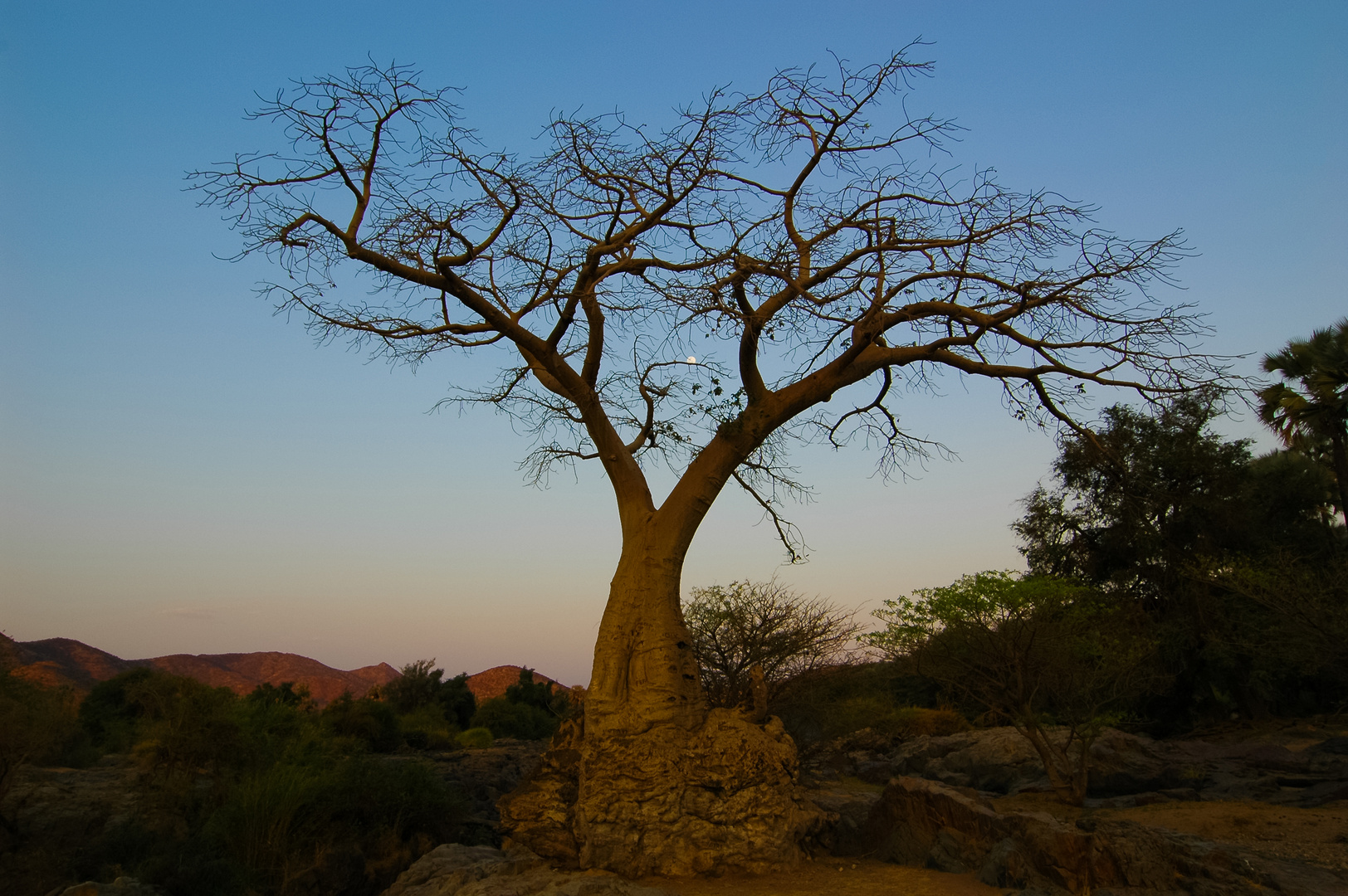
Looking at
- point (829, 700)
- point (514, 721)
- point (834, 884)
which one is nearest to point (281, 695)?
point (514, 721)

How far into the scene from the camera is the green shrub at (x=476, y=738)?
774 inches

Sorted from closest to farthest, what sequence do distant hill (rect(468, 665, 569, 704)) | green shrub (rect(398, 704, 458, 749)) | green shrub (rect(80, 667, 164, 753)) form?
green shrub (rect(80, 667, 164, 753)) < green shrub (rect(398, 704, 458, 749)) < distant hill (rect(468, 665, 569, 704))

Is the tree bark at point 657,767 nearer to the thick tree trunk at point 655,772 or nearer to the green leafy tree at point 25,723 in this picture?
the thick tree trunk at point 655,772

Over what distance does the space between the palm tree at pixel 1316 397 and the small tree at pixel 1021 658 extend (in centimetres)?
718

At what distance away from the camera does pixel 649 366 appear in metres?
8.18

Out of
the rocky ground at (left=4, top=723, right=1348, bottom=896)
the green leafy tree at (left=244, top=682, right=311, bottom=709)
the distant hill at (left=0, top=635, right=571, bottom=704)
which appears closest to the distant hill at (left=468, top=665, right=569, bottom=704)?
the distant hill at (left=0, top=635, right=571, bottom=704)

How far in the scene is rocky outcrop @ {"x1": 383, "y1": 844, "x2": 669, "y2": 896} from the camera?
5527 millimetres

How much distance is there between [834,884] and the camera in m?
5.95

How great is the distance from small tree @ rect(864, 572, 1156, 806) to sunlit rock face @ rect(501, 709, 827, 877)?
225 inches

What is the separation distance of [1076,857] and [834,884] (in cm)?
169

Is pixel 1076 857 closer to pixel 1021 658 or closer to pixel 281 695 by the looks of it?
pixel 1021 658

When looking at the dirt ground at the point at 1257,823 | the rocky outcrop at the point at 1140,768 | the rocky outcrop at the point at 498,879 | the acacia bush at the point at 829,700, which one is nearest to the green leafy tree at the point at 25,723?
the rocky outcrop at the point at 498,879

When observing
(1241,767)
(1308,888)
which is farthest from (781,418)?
(1241,767)

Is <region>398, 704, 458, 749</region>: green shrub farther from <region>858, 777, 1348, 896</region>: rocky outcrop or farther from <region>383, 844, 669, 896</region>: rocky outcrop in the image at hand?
<region>858, 777, 1348, 896</region>: rocky outcrop
